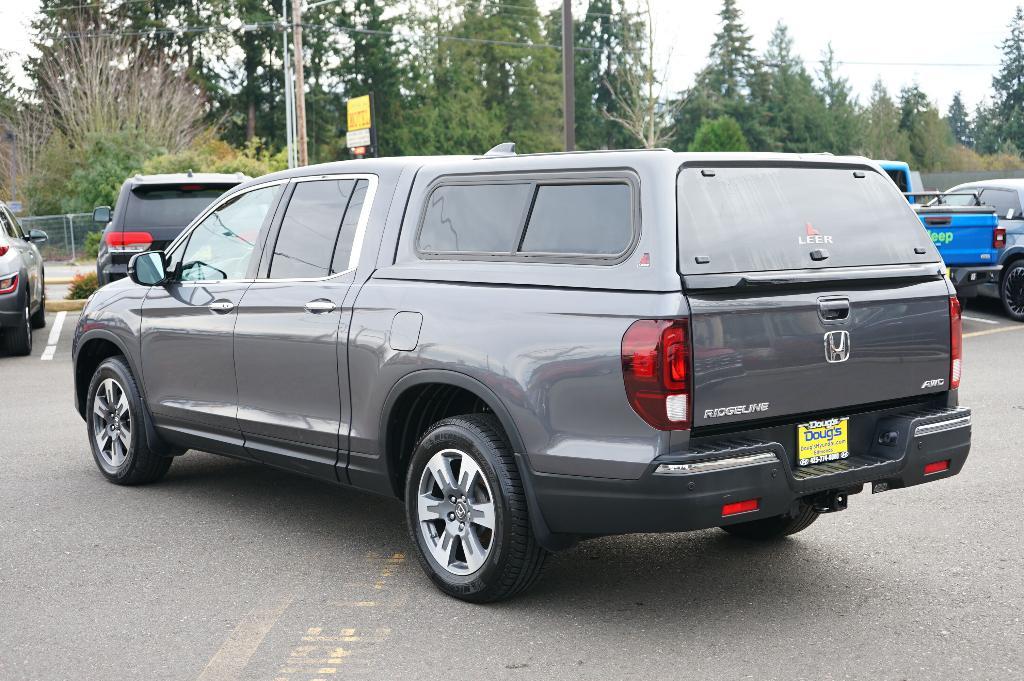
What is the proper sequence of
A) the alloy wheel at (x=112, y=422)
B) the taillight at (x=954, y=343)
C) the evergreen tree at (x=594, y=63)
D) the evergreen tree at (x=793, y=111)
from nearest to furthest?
the taillight at (x=954, y=343), the alloy wheel at (x=112, y=422), the evergreen tree at (x=594, y=63), the evergreen tree at (x=793, y=111)

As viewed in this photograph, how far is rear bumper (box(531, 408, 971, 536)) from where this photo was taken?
4293mm

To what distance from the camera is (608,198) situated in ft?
15.3

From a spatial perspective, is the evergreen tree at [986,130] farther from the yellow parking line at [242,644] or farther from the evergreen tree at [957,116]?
the yellow parking line at [242,644]

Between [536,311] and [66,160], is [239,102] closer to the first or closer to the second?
[66,160]

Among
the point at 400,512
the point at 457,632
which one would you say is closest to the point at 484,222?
the point at 457,632

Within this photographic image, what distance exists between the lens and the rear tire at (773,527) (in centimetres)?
578

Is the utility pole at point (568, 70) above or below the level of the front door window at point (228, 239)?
above

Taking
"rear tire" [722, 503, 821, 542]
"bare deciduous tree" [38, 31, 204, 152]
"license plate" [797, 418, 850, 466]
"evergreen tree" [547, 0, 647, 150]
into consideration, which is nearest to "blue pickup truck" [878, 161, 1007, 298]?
"rear tire" [722, 503, 821, 542]

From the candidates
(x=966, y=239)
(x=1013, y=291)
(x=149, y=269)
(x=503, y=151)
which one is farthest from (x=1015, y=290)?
(x=149, y=269)

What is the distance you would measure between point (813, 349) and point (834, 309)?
188 mm

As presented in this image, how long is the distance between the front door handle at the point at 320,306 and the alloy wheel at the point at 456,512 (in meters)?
0.92

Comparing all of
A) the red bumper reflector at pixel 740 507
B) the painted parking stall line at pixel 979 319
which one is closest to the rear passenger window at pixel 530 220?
the red bumper reflector at pixel 740 507

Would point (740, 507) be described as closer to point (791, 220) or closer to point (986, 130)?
point (791, 220)

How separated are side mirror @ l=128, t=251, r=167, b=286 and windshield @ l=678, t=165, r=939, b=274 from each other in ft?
11.1
